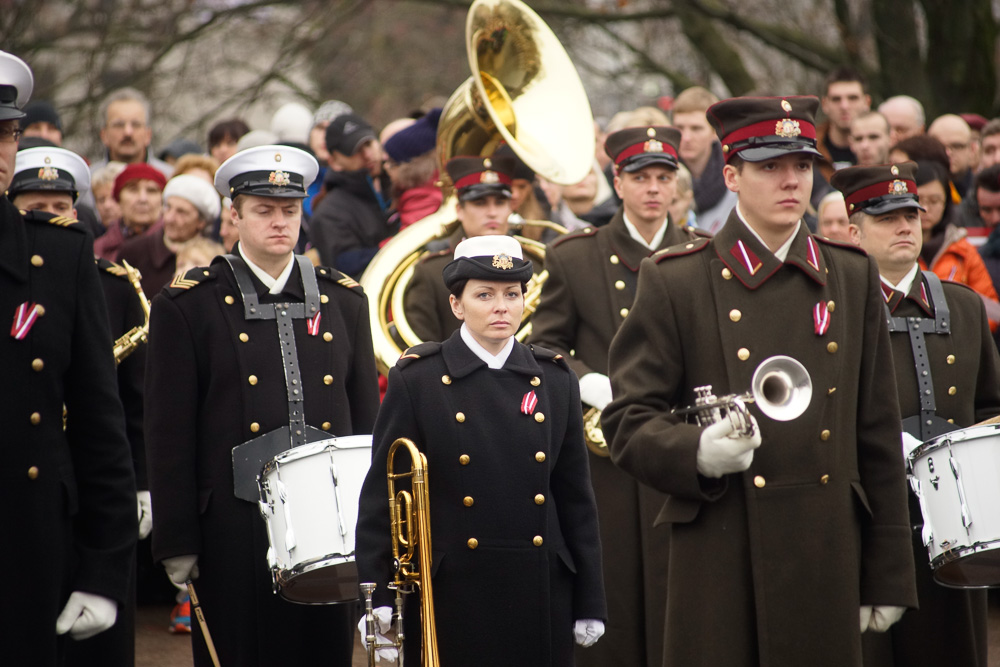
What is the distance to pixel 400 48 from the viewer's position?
950 inches

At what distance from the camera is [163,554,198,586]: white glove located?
18.1 ft

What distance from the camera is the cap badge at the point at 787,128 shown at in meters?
4.62

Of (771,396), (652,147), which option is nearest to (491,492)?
(771,396)

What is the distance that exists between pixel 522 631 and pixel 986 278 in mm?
4624

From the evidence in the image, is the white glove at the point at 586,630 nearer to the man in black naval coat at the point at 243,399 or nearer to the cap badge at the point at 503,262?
the cap badge at the point at 503,262

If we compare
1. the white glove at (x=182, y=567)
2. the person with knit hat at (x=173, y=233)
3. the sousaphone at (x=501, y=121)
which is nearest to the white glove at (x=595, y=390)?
the sousaphone at (x=501, y=121)

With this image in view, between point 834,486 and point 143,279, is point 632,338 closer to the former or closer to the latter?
point 834,486

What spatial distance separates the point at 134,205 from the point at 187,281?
168 inches

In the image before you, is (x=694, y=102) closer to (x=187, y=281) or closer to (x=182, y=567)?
(x=187, y=281)

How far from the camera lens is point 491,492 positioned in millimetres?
4684

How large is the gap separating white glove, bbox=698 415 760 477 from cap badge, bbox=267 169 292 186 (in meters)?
2.21

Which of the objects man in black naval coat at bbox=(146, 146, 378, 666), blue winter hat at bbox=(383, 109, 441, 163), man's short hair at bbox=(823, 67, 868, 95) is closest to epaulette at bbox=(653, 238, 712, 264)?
man in black naval coat at bbox=(146, 146, 378, 666)

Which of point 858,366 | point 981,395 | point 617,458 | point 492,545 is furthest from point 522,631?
point 981,395

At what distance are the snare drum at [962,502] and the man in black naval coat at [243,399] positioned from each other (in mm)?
2221
